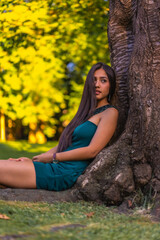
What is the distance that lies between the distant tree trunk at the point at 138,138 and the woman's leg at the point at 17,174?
612 mm

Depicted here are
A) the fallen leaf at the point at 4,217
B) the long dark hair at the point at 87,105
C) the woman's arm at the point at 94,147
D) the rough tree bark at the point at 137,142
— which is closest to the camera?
the fallen leaf at the point at 4,217

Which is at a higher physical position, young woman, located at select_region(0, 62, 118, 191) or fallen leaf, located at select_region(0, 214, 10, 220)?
young woman, located at select_region(0, 62, 118, 191)

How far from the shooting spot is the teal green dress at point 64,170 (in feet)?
15.0

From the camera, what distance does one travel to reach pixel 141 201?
4.35 m


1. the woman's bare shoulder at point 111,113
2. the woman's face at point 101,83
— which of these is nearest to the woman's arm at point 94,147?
the woman's bare shoulder at point 111,113

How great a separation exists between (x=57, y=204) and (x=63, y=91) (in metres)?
15.0

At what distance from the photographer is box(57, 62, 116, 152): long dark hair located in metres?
5.08

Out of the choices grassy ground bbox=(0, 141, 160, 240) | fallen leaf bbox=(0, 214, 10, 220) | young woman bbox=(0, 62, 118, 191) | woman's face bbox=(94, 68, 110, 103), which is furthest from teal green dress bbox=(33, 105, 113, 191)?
fallen leaf bbox=(0, 214, 10, 220)

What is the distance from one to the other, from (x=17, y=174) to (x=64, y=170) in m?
0.60

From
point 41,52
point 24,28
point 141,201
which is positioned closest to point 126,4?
point 141,201

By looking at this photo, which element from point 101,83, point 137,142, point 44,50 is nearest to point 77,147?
point 137,142

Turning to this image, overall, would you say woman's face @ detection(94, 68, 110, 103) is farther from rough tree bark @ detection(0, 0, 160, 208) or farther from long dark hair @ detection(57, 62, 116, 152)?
rough tree bark @ detection(0, 0, 160, 208)

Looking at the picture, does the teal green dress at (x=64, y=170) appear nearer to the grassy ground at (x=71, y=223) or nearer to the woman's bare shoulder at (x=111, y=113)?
the woman's bare shoulder at (x=111, y=113)

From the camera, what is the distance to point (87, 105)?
521cm
